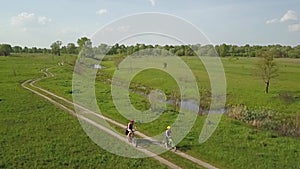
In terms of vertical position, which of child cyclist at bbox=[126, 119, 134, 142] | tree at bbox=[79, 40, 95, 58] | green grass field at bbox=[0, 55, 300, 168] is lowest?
green grass field at bbox=[0, 55, 300, 168]

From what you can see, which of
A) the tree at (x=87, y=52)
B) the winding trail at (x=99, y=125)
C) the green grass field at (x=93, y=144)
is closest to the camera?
the winding trail at (x=99, y=125)

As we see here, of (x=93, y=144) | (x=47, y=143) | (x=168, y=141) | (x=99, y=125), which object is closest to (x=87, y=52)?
(x=99, y=125)

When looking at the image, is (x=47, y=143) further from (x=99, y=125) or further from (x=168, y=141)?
(x=168, y=141)

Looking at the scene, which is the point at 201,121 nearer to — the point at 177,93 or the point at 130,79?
the point at 177,93

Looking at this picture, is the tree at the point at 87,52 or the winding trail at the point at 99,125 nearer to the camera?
the winding trail at the point at 99,125

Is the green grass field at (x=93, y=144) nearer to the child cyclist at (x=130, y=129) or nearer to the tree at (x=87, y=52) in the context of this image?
the child cyclist at (x=130, y=129)

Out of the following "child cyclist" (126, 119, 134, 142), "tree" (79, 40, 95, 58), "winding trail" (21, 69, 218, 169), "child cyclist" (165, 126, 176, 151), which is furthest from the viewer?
"tree" (79, 40, 95, 58)

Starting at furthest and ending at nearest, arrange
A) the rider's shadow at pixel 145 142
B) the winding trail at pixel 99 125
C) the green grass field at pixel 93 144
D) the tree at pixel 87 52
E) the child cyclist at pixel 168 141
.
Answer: the tree at pixel 87 52, the rider's shadow at pixel 145 142, the child cyclist at pixel 168 141, the green grass field at pixel 93 144, the winding trail at pixel 99 125

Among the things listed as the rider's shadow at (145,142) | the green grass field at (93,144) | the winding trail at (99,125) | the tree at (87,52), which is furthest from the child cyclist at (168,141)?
the tree at (87,52)

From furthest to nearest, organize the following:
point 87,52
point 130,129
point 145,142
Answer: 1. point 87,52
2. point 145,142
3. point 130,129

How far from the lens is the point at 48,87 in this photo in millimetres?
62594

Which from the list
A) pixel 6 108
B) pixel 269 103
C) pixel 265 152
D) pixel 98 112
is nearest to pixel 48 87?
pixel 6 108

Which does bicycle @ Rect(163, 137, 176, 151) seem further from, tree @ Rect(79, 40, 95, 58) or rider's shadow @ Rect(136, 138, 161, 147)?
tree @ Rect(79, 40, 95, 58)

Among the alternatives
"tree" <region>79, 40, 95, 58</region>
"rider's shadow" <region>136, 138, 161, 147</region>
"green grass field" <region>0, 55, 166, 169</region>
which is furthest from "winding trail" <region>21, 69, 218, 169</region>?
"tree" <region>79, 40, 95, 58</region>
